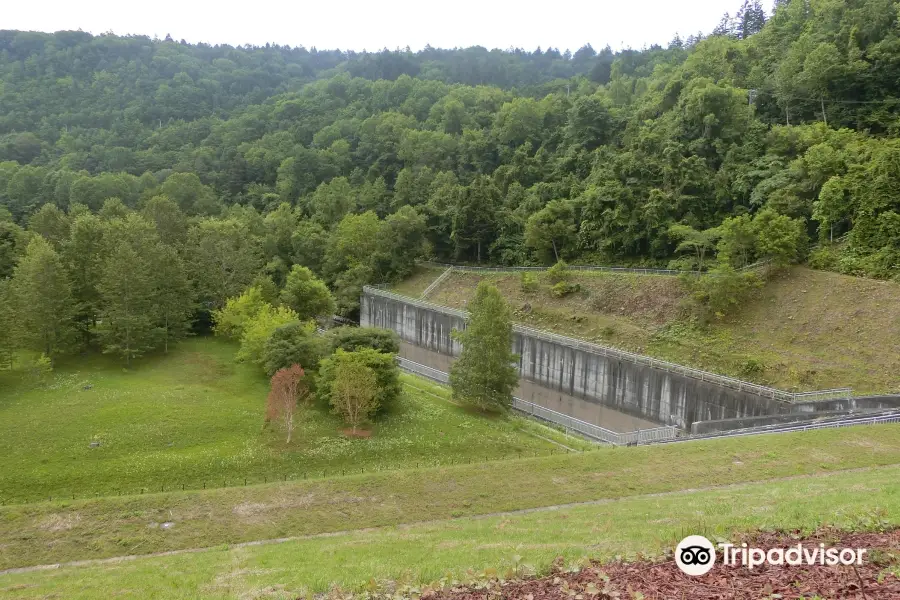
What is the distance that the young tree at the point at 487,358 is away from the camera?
33188mm

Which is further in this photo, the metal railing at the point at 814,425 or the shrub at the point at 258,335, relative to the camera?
the shrub at the point at 258,335

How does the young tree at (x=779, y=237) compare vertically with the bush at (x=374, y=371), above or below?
above

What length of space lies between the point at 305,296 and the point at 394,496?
31.9 m

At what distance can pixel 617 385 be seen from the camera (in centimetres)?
3666

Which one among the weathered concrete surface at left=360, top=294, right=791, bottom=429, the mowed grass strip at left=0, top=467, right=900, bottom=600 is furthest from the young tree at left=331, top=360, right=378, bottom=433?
the weathered concrete surface at left=360, top=294, right=791, bottom=429

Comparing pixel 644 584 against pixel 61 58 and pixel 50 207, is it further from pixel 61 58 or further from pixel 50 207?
pixel 61 58

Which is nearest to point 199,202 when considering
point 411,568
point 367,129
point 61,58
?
point 367,129

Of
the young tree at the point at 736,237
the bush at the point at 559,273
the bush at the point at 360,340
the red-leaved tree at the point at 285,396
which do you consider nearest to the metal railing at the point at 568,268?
the bush at the point at 559,273

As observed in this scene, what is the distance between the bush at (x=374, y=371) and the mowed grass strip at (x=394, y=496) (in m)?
9.74

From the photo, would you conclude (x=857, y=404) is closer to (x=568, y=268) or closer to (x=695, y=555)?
(x=695, y=555)

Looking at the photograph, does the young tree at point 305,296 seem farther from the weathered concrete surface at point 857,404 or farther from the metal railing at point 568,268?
the weathered concrete surface at point 857,404

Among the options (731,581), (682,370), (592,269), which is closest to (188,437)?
(731,581)

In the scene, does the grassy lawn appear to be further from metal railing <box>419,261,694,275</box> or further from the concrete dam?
metal railing <box>419,261,694,275</box>

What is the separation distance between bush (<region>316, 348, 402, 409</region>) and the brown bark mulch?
2275 centimetres
